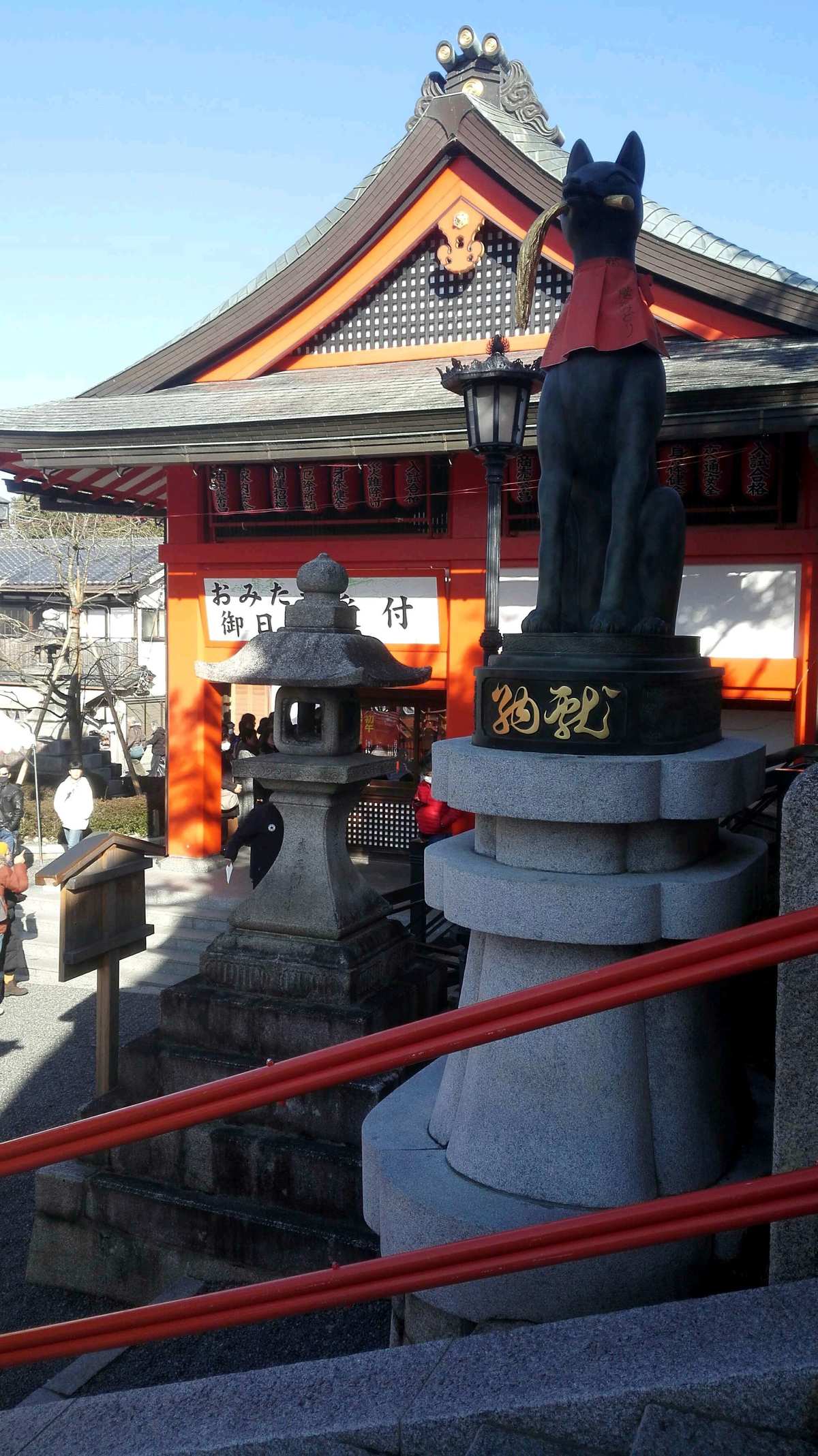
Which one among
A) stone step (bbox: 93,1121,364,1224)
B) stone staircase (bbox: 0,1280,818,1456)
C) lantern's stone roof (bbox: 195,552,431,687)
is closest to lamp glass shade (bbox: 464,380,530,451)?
lantern's stone roof (bbox: 195,552,431,687)

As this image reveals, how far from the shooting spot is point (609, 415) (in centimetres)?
352

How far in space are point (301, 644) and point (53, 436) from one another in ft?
21.3

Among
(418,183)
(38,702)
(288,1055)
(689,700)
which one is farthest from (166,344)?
(38,702)

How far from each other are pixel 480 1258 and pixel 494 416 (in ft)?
17.3

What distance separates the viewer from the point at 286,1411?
2182mm

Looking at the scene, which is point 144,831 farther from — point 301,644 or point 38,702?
point 38,702

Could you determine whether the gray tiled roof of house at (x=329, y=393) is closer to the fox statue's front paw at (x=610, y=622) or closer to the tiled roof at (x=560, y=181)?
the tiled roof at (x=560, y=181)

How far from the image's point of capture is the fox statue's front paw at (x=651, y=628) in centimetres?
334

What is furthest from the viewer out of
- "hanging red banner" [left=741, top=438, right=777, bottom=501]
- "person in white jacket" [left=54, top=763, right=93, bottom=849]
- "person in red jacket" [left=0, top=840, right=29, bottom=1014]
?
"person in white jacket" [left=54, top=763, right=93, bottom=849]

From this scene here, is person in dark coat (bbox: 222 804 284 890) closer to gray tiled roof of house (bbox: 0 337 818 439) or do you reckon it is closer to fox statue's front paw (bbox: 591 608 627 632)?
gray tiled roof of house (bbox: 0 337 818 439)

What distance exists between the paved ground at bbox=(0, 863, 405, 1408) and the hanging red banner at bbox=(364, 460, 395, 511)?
546 cm

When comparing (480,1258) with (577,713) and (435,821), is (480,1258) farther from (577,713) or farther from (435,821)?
(435,821)

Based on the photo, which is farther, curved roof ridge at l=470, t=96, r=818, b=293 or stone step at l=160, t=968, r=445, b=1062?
curved roof ridge at l=470, t=96, r=818, b=293

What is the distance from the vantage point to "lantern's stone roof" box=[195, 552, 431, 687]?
591 centimetres
